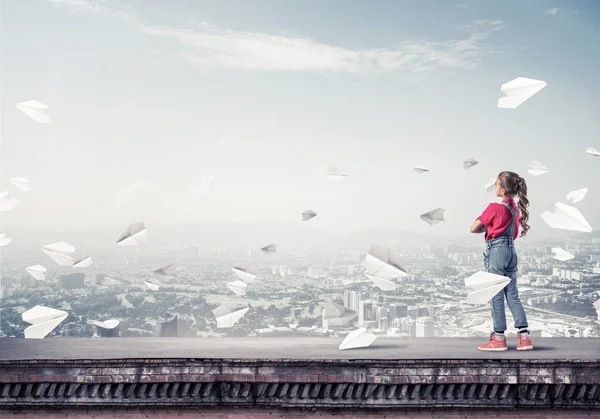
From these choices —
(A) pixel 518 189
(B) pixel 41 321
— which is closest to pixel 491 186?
(A) pixel 518 189

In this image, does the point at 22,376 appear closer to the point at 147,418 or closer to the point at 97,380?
the point at 97,380

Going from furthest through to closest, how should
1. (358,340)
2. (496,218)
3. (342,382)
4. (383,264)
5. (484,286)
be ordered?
(383,264)
(358,340)
(496,218)
(484,286)
(342,382)

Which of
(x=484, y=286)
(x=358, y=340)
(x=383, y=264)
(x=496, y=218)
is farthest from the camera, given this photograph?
(x=383, y=264)

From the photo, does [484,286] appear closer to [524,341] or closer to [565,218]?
[524,341]

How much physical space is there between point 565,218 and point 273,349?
353 centimetres

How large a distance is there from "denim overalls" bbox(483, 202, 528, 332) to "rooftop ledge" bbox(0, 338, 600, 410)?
736 mm

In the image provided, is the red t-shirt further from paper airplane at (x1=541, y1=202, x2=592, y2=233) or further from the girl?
paper airplane at (x1=541, y1=202, x2=592, y2=233)

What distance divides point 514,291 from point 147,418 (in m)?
3.49

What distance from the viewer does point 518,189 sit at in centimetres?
625

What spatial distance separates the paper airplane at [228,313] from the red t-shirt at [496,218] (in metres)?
2.74

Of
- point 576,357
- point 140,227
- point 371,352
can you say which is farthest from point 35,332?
point 576,357

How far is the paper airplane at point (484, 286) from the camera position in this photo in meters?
6.04

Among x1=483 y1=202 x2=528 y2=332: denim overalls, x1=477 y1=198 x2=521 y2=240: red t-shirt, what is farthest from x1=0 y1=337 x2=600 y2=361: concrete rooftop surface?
x1=477 y1=198 x2=521 y2=240: red t-shirt

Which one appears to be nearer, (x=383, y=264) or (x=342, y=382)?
(x=342, y=382)
